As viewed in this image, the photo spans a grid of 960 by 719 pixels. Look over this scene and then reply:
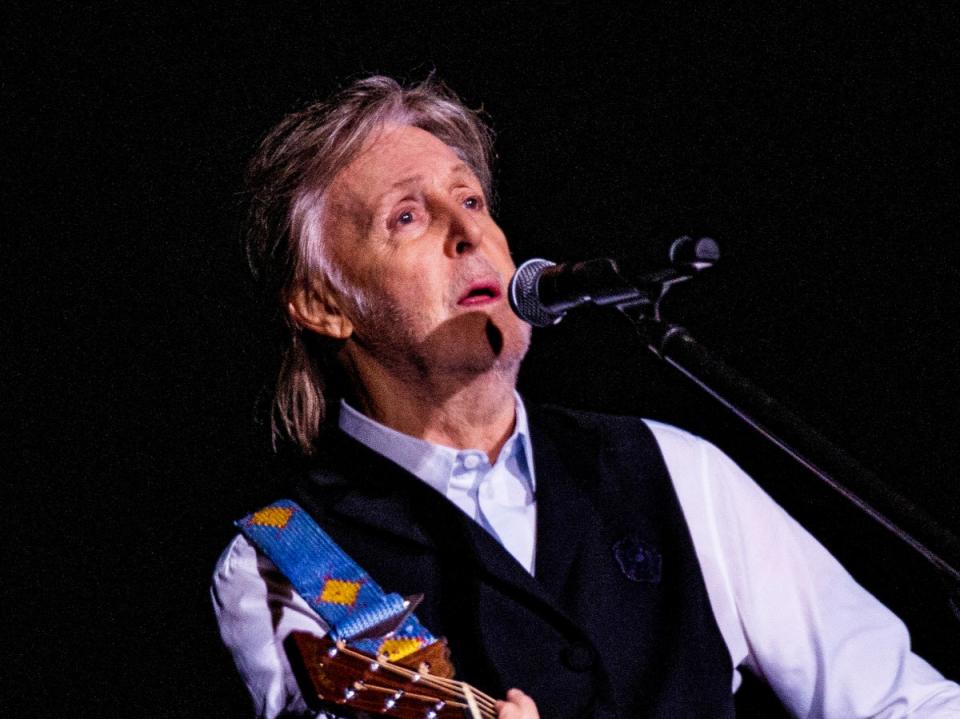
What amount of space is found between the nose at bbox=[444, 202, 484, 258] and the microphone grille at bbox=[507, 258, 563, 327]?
22.0 inches

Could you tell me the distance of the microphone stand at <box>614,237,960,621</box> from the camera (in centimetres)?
95

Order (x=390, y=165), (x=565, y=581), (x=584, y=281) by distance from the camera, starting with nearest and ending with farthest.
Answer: (x=584, y=281) < (x=565, y=581) < (x=390, y=165)

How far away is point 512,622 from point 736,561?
53cm

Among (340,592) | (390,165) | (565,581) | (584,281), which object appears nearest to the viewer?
(584,281)

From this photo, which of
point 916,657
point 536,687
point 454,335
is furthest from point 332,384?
point 916,657

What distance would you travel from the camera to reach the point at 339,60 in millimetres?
2258

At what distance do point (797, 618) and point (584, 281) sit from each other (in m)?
1.03

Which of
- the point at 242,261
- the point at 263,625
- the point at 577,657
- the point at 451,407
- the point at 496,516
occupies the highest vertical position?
the point at 242,261

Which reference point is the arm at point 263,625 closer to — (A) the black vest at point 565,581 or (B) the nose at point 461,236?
(A) the black vest at point 565,581

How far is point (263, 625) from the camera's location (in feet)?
5.66

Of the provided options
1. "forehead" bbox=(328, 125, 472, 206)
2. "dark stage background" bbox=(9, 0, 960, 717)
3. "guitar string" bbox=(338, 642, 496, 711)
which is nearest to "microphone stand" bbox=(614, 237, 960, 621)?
"guitar string" bbox=(338, 642, 496, 711)

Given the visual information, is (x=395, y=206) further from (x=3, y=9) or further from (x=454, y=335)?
(x=3, y=9)

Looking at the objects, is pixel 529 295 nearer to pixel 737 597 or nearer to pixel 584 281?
pixel 584 281

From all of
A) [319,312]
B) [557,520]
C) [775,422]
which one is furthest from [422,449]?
[775,422]
